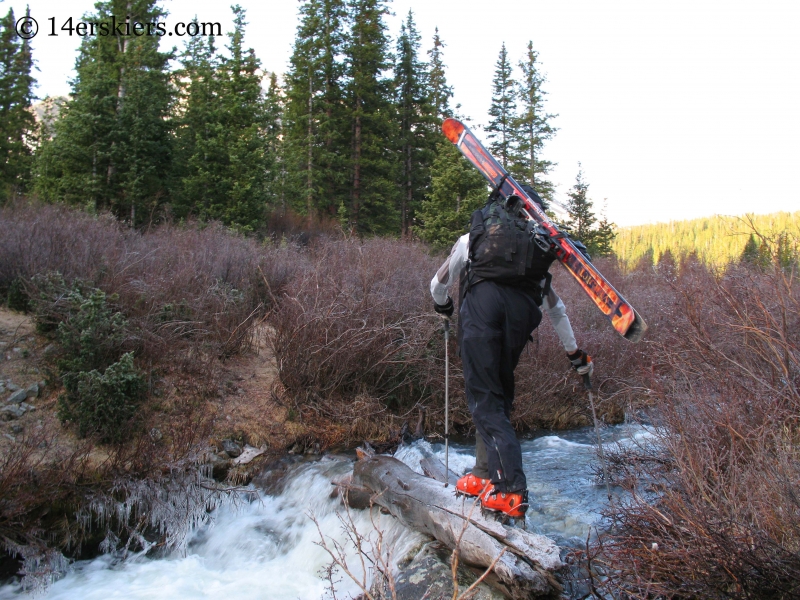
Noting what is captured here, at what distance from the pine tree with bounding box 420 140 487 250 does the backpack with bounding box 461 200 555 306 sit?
14394mm

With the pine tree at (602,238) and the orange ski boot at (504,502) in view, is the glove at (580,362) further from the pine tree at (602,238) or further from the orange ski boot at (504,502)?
the pine tree at (602,238)

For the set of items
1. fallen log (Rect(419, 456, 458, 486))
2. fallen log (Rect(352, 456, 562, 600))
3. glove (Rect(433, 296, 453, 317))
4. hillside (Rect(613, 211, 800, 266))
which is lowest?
fallen log (Rect(419, 456, 458, 486))

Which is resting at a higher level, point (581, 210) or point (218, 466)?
point (581, 210)

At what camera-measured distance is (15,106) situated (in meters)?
27.9

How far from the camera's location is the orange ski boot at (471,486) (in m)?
4.09

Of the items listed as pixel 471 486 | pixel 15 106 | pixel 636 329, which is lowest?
pixel 471 486

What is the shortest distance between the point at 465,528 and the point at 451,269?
2.28m

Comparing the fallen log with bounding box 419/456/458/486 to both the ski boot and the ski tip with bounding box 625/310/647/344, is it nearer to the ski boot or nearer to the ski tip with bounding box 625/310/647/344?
the ski boot

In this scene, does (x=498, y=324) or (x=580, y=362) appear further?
(x=580, y=362)

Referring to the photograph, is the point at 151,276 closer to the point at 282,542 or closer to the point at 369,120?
the point at 282,542

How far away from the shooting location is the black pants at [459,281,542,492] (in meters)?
4.00

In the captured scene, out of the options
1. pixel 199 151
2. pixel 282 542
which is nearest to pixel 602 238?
pixel 199 151

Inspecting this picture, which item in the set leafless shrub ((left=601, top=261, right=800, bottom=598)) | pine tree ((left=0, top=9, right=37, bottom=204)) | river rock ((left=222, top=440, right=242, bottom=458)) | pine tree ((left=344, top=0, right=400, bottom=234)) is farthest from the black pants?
pine tree ((left=0, top=9, right=37, bottom=204))

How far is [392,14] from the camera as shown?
2770 centimetres
